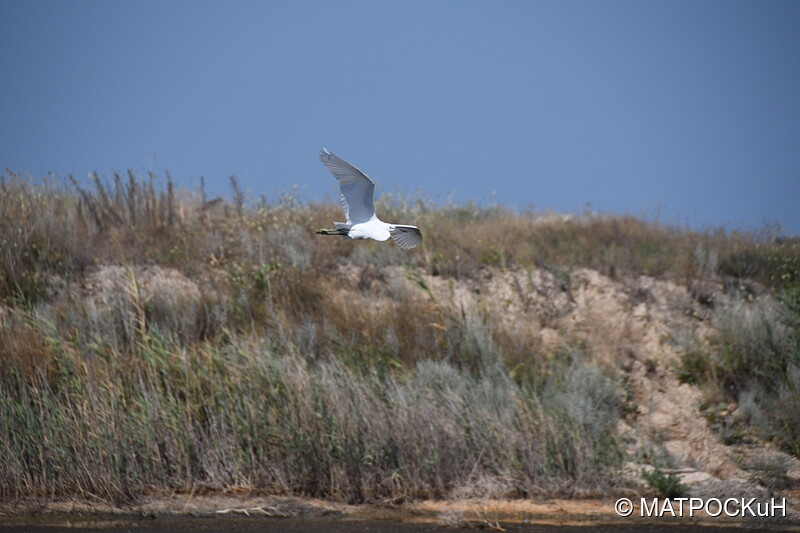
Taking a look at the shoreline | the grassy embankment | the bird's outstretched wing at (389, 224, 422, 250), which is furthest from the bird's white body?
the shoreline

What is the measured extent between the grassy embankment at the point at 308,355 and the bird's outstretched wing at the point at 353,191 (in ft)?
Answer: 14.5

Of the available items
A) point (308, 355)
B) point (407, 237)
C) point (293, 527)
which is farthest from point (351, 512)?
point (407, 237)

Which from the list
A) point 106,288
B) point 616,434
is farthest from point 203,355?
point 616,434

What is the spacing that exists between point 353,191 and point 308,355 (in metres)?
5.46

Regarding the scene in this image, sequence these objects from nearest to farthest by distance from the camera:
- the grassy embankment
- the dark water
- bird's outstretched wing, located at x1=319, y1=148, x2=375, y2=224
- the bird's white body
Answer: the bird's white body
bird's outstretched wing, located at x1=319, y1=148, x2=375, y2=224
the dark water
the grassy embankment

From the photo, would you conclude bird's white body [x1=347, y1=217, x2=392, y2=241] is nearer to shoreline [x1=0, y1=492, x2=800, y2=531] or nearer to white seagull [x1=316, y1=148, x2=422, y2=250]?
white seagull [x1=316, y1=148, x2=422, y2=250]

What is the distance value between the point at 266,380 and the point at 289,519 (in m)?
1.72

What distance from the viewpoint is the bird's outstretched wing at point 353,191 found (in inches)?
238

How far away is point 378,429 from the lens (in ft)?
32.3

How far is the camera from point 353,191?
6.08 metres

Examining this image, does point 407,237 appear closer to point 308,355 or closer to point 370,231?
point 370,231

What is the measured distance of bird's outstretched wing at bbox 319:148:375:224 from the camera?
19.8 ft

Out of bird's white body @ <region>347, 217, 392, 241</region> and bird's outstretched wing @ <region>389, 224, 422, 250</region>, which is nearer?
bird's white body @ <region>347, 217, 392, 241</region>

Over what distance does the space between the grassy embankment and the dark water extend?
0.39 m
